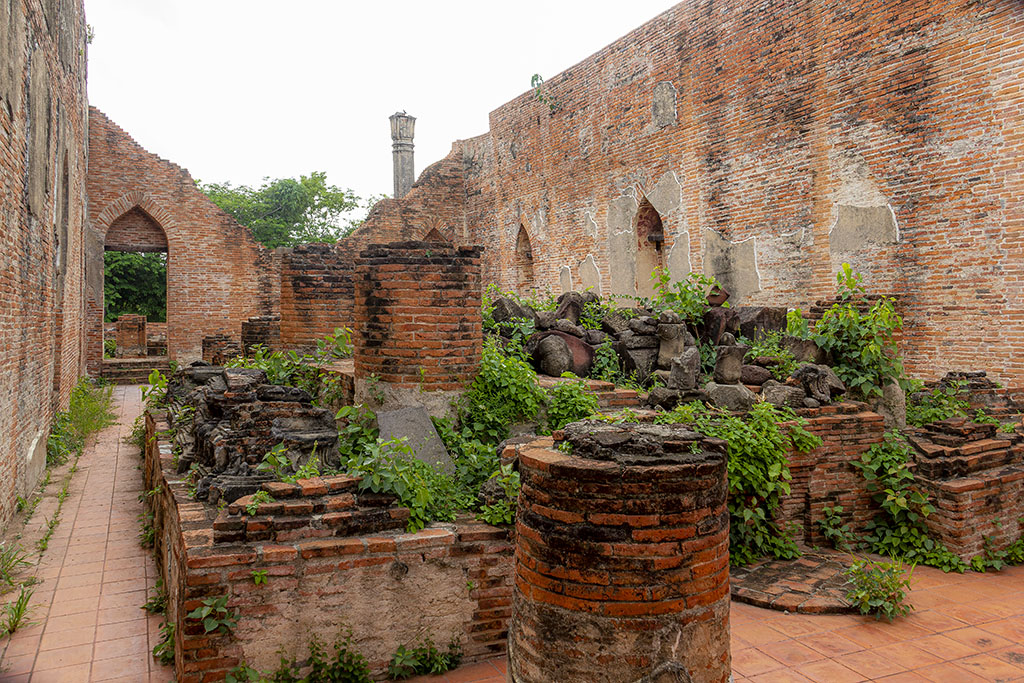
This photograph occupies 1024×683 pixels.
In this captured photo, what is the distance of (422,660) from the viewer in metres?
3.60

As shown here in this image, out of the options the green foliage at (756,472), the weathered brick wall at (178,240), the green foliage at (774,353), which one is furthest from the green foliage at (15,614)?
the weathered brick wall at (178,240)

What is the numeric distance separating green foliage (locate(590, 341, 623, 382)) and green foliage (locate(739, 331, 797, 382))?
1.33 m

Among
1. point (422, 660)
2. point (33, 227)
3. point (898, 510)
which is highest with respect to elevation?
point (33, 227)

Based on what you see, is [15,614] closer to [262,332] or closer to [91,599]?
[91,599]

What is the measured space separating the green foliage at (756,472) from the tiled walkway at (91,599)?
11.6 feet

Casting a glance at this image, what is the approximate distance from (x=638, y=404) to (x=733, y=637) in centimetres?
262

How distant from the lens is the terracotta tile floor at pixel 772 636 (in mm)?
3576

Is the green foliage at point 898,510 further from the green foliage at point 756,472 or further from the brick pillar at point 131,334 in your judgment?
the brick pillar at point 131,334

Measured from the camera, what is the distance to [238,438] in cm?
482

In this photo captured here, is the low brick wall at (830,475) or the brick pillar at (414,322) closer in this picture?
the brick pillar at (414,322)

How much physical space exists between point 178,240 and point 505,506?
16641 mm

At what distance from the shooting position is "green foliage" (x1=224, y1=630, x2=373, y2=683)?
10.7ft

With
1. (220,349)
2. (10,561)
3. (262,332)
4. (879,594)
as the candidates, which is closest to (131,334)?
(220,349)

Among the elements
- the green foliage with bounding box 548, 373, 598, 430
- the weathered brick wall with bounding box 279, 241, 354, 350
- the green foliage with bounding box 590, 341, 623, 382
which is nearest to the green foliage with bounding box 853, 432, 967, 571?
the green foliage with bounding box 548, 373, 598, 430
